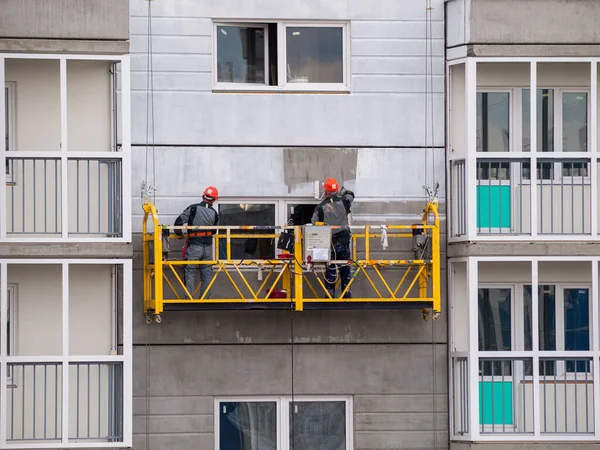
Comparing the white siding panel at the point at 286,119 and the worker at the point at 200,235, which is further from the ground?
the white siding panel at the point at 286,119

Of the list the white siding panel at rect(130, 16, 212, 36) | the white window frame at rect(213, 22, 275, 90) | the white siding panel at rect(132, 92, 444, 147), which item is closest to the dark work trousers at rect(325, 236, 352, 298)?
the white siding panel at rect(132, 92, 444, 147)

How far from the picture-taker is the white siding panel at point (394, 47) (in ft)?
61.1

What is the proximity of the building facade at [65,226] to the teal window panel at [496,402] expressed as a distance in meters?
4.64

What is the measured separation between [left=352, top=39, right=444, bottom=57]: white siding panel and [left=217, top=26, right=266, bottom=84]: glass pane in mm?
1289

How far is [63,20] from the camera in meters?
17.7

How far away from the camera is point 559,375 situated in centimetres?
1847

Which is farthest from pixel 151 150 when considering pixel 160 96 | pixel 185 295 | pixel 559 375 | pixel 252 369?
pixel 559 375

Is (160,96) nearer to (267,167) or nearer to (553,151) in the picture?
(267,167)

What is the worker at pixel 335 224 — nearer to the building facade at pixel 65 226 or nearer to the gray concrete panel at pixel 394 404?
the gray concrete panel at pixel 394 404

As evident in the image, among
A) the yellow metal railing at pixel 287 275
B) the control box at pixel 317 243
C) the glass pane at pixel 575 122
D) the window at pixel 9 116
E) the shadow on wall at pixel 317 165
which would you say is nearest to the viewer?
the control box at pixel 317 243

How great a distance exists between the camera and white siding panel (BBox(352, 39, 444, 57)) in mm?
18609

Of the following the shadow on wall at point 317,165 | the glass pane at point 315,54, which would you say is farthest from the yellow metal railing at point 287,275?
the glass pane at point 315,54

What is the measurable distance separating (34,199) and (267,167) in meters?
3.08

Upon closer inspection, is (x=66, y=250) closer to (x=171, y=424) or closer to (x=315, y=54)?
(x=171, y=424)
